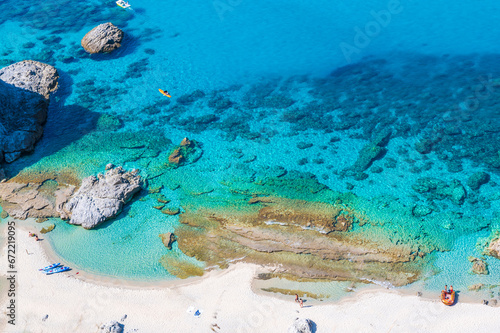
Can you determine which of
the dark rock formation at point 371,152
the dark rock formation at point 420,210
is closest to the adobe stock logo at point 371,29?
the dark rock formation at point 371,152

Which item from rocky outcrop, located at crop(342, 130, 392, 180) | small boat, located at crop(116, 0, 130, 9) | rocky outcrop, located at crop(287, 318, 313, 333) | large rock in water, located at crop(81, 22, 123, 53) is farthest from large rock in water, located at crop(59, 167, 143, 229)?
small boat, located at crop(116, 0, 130, 9)

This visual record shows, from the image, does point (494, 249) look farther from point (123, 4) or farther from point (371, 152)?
point (123, 4)

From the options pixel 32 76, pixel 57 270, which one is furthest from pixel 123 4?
pixel 57 270

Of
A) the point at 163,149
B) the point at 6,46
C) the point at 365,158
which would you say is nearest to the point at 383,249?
the point at 365,158

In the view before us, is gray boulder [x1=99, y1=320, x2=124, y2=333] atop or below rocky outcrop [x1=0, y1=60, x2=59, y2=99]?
below

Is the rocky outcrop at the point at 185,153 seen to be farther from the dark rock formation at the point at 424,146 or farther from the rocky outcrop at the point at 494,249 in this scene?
the rocky outcrop at the point at 494,249

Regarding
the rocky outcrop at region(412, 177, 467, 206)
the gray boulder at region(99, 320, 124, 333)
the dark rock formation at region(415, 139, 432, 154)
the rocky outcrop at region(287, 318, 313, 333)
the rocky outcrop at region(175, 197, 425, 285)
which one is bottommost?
the gray boulder at region(99, 320, 124, 333)

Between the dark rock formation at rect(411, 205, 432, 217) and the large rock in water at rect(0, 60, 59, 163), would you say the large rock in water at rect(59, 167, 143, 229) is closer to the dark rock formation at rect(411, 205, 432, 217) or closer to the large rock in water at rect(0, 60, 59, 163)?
the large rock in water at rect(0, 60, 59, 163)
